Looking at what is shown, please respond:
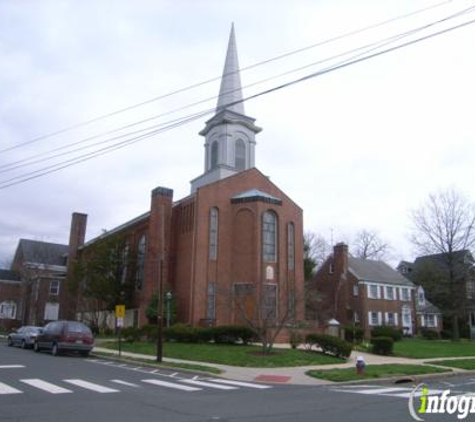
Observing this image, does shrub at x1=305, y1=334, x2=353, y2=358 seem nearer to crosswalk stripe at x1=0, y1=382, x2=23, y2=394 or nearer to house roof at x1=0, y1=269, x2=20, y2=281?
crosswalk stripe at x1=0, y1=382, x2=23, y2=394

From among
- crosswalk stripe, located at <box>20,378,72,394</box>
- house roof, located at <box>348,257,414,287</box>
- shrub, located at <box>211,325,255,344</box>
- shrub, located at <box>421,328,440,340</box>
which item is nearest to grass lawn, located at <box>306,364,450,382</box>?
crosswalk stripe, located at <box>20,378,72,394</box>

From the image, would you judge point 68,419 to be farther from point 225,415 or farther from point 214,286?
point 214,286

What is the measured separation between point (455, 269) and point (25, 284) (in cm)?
4520

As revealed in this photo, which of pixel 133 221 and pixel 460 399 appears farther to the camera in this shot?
pixel 133 221

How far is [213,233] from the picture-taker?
1528 inches

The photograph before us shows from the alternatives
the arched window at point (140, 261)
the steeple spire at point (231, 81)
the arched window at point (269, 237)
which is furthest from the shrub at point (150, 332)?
the steeple spire at point (231, 81)

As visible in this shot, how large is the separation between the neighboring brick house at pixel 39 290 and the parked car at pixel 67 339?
98.8 feet

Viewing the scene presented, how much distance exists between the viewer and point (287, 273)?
39.7 m

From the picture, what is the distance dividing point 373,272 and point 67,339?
Answer: 41053 millimetres

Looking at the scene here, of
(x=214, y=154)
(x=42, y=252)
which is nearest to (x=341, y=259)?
(x=214, y=154)

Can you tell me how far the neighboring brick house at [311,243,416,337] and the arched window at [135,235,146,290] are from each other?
62.4 feet

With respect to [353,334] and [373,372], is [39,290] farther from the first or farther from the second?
[373,372]

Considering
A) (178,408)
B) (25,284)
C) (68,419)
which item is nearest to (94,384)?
(178,408)

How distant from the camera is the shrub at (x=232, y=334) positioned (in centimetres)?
2959
